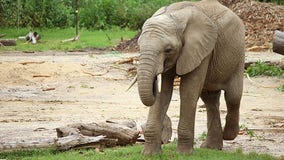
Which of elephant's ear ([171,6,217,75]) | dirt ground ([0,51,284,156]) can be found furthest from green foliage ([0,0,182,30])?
elephant's ear ([171,6,217,75])

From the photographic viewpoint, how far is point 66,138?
10664 millimetres

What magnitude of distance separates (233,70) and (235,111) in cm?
61

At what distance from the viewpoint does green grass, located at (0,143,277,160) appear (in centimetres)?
1005

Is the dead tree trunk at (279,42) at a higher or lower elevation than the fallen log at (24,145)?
higher

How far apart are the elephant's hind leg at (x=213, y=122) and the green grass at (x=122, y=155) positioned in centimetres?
43

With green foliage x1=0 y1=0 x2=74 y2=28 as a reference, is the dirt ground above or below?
above

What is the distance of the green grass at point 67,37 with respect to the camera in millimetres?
27698

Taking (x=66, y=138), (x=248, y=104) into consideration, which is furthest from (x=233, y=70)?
(x=248, y=104)

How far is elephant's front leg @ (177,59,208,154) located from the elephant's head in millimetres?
178

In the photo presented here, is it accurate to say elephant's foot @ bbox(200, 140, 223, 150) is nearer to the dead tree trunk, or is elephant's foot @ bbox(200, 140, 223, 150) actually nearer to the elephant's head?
the elephant's head

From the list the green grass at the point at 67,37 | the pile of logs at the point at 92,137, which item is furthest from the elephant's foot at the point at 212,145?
the green grass at the point at 67,37

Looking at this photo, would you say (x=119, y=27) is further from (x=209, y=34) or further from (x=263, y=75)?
(x=209, y=34)

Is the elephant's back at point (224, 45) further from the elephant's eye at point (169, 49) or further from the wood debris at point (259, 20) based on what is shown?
the wood debris at point (259, 20)

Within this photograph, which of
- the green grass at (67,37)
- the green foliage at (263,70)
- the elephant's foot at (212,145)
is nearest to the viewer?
the elephant's foot at (212,145)
